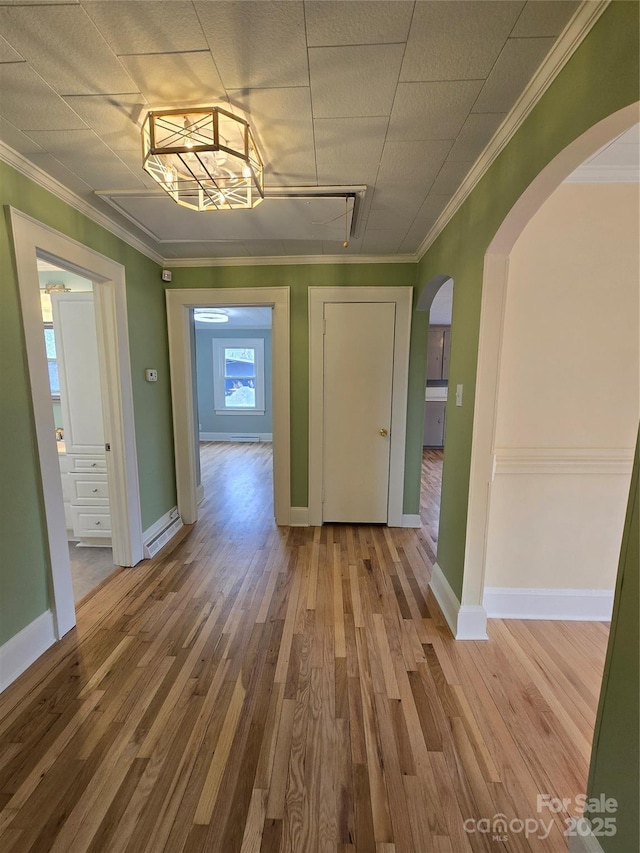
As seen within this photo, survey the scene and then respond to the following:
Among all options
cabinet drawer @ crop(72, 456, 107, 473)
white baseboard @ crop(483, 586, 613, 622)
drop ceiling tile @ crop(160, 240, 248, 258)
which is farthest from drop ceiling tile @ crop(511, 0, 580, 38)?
cabinet drawer @ crop(72, 456, 107, 473)

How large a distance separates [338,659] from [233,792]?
0.68 m

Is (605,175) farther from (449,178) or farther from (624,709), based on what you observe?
(624,709)

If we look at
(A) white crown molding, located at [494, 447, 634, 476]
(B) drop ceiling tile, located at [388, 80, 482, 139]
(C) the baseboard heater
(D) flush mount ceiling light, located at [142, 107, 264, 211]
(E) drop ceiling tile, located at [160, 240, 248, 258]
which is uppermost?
(E) drop ceiling tile, located at [160, 240, 248, 258]

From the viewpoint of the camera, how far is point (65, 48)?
1.04 m

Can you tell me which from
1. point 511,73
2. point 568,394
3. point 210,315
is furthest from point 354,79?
point 210,315

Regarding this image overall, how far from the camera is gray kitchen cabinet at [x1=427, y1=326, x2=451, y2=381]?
6258mm

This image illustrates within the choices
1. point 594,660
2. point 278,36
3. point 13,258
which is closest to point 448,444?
point 594,660

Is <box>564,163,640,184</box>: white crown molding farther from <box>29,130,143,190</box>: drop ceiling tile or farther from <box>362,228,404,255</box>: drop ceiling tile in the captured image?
<box>29,130,143,190</box>: drop ceiling tile

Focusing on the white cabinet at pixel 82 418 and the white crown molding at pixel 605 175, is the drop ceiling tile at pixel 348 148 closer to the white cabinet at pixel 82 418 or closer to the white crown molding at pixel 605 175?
the white crown molding at pixel 605 175

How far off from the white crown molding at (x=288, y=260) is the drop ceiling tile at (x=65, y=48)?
1688 millimetres

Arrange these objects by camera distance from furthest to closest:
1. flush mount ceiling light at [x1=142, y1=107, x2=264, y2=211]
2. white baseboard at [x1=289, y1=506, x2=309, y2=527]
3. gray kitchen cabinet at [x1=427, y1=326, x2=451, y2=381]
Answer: gray kitchen cabinet at [x1=427, y1=326, x2=451, y2=381] < white baseboard at [x1=289, y1=506, x2=309, y2=527] < flush mount ceiling light at [x1=142, y1=107, x2=264, y2=211]

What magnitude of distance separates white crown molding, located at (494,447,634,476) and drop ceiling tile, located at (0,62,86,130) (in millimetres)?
2517

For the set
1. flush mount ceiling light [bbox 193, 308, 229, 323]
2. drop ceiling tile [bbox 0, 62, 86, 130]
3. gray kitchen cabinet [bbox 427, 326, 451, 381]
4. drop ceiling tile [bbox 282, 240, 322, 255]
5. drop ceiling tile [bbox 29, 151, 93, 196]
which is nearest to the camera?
drop ceiling tile [bbox 0, 62, 86, 130]

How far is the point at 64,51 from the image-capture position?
1.05m
